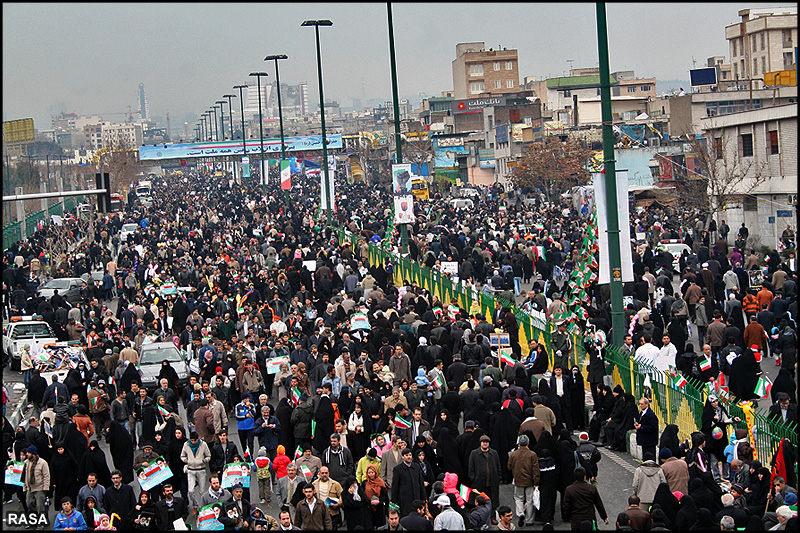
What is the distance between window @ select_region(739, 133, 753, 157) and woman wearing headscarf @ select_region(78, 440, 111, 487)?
1143 inches

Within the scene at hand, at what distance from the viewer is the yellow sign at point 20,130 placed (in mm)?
96500

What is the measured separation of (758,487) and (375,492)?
384 cm

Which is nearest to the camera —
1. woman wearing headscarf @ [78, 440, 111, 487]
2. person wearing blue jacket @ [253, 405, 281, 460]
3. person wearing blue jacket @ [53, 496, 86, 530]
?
person wearing blue jacket @ [53, 496, 86, 530]

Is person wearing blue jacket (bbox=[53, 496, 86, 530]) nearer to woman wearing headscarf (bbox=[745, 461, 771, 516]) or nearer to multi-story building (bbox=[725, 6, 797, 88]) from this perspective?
woman wearing headscarf (bbox=[745, 461, 771, 516])

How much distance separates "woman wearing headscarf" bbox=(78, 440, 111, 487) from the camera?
13.3 meters

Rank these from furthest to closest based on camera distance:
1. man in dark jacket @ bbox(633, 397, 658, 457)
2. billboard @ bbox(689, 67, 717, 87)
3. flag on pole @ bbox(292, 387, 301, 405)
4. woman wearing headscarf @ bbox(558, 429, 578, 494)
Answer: billboard @ bbox(689, 67, 717, 87), flag on pole @ bbox(292, 387, 301, 405), man in dark jacket @ bbox(633, 397, 658, 457), woman wearing headscarf @ bbox(558, 429, 578, 494)

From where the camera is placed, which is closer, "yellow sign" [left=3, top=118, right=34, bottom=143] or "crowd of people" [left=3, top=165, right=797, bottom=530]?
"crowd of people" [left=3, top=165, right=797, bottom=530]

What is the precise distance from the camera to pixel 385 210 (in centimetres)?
5078

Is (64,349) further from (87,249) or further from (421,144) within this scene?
(421,144)

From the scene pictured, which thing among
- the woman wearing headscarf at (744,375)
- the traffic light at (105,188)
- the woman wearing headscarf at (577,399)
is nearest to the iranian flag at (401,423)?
the woman wearing headscarf at (577,399)

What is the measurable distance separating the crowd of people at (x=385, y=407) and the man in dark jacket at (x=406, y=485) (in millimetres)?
15

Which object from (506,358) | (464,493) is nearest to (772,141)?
(506,358)

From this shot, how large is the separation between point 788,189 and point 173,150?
87.6 m

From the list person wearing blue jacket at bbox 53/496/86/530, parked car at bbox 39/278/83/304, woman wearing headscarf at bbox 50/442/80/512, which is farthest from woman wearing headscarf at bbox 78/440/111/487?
parked car at bbox 39/278/83/304
